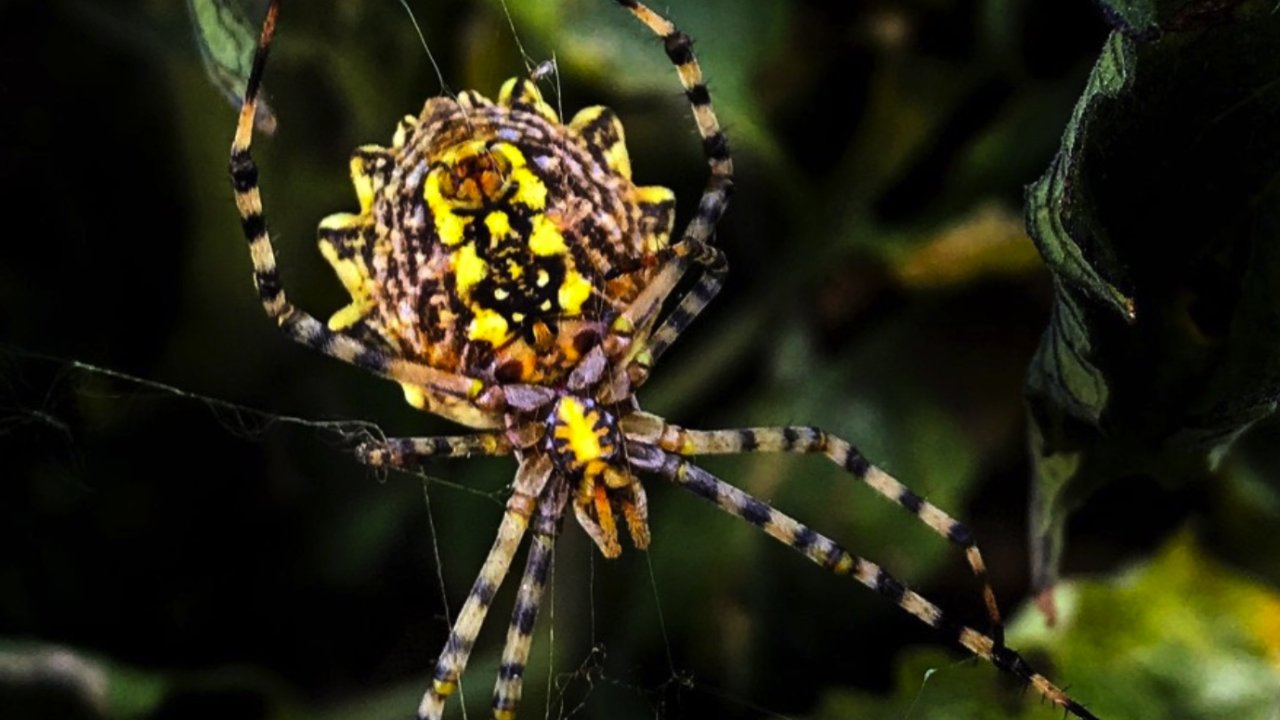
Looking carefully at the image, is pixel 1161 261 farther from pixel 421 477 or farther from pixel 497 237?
pixel 421 477

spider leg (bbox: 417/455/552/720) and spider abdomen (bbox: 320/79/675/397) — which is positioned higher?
spider abdomen (bbox: 320/79/675/397)

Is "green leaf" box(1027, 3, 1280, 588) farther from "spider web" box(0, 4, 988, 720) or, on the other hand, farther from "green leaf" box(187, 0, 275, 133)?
"green leaf" box(187, 0, 275, 133)

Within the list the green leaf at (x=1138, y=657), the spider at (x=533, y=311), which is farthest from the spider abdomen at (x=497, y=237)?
the green leaf at (x=1138, y=657)

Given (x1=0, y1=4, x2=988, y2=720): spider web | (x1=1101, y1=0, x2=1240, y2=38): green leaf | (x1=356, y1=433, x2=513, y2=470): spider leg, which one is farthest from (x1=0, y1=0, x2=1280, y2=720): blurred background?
(x1=1101, y1=0, x2=1240, y2=38): green leaf

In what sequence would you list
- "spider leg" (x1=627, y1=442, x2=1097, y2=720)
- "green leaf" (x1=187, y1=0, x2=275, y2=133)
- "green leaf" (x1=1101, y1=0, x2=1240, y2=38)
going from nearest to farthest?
"green leaf" (x1=1101, y1=0, x2=1240, y2=38) < "green leaf" (x1=187, y1=0, x2=275, y2=133) < "spider leg" (x1=627, y1=442, x2=1097, y2=720)

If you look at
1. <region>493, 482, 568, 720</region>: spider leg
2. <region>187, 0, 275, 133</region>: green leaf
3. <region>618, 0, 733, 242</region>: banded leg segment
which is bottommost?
<region>493, 482, 568, 720</region>: spider leg

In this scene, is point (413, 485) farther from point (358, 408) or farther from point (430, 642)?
point (430, 642)

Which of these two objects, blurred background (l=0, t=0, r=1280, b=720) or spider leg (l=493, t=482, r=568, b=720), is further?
blurred background (l=0, t=0, r=1280, b=720)
